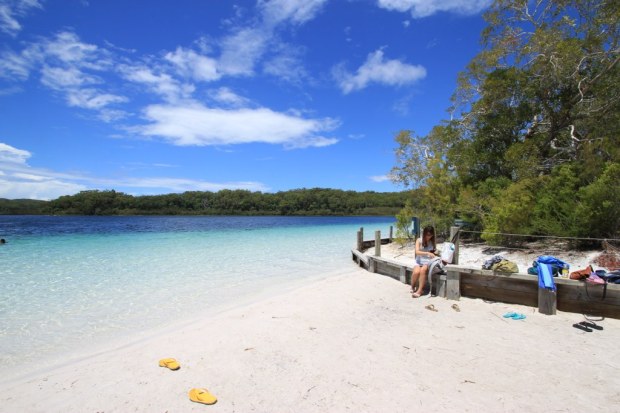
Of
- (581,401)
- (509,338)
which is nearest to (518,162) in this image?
(509,338)

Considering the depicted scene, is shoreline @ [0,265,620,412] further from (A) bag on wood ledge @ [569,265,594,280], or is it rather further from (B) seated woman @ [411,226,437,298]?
(B) seated woman @ [411,226,437,298]

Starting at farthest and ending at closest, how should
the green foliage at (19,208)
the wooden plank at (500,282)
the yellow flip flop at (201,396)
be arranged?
the green foliage at (19,208), the wooden plank at (500,282), the yellow flip flop at (201,396)

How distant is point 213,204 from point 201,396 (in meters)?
118

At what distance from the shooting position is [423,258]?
24.5 ft

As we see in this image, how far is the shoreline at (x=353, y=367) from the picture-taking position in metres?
3.36

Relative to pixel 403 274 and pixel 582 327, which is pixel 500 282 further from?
pixel 403 274

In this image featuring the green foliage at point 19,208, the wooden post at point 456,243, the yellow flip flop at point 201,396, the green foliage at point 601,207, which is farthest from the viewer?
the green foliage at point 19,208

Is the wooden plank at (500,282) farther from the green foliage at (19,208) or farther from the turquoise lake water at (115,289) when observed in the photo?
the green foliage at (19,208)

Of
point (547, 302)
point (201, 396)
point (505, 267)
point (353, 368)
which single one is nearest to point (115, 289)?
point (201, 396)

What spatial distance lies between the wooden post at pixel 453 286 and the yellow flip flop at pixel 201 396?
16.9 ft

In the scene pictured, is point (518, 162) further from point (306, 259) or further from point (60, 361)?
point (60, 361)

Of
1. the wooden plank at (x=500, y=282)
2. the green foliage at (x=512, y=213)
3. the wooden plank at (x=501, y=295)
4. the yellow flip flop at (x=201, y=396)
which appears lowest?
the yellow flip flop at (x=201, y=396)

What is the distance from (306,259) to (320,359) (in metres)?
10.6

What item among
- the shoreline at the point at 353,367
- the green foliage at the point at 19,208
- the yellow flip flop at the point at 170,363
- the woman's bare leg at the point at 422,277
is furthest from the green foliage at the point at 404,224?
the green foliage at the point at 19,208
